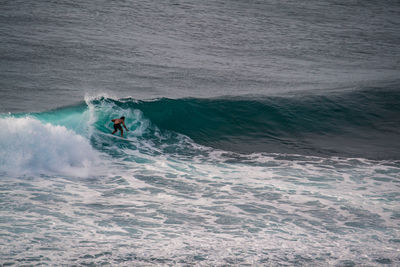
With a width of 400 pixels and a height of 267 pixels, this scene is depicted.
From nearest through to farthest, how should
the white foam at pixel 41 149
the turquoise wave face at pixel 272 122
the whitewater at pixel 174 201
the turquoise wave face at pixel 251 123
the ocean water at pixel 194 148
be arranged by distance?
the whitewater at pixel 174 201, the ocean water at pixel 194 148, the white foam at pixel 41 149, the turquoise wave face at pixel 251 123, the turquoise wave face at pixel 272 122

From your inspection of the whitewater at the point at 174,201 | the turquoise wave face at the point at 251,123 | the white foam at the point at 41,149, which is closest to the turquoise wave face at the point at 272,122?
the turquoise wave face at the point at 251,123

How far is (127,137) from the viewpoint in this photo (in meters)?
12.2

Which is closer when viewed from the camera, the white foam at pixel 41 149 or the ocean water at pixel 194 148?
the ocean water at pixel 194 148

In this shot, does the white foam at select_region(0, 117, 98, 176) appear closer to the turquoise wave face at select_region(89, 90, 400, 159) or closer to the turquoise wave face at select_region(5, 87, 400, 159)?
the turquoise wave face at select_region(5, 87, 400, 159)

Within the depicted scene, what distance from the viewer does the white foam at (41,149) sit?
9.55 meters

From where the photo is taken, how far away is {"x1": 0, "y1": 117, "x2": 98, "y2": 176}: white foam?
955 cm

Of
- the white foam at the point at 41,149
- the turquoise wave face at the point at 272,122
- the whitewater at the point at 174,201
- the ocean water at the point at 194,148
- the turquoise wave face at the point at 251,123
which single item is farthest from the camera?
the turquoise wave face at the point at 272,122

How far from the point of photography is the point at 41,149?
10.2 meters

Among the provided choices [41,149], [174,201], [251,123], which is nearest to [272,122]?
[251,123]

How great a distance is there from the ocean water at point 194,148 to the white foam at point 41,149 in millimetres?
44

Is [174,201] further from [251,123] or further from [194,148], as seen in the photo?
[251,123]

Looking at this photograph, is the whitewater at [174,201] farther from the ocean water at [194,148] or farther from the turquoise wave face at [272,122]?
the turquoise wave face at [272,122]

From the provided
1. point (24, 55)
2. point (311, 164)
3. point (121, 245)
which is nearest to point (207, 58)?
point (24, 55)

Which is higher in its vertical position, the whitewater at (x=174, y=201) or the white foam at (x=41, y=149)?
the white foam at (x=41, y=149)
